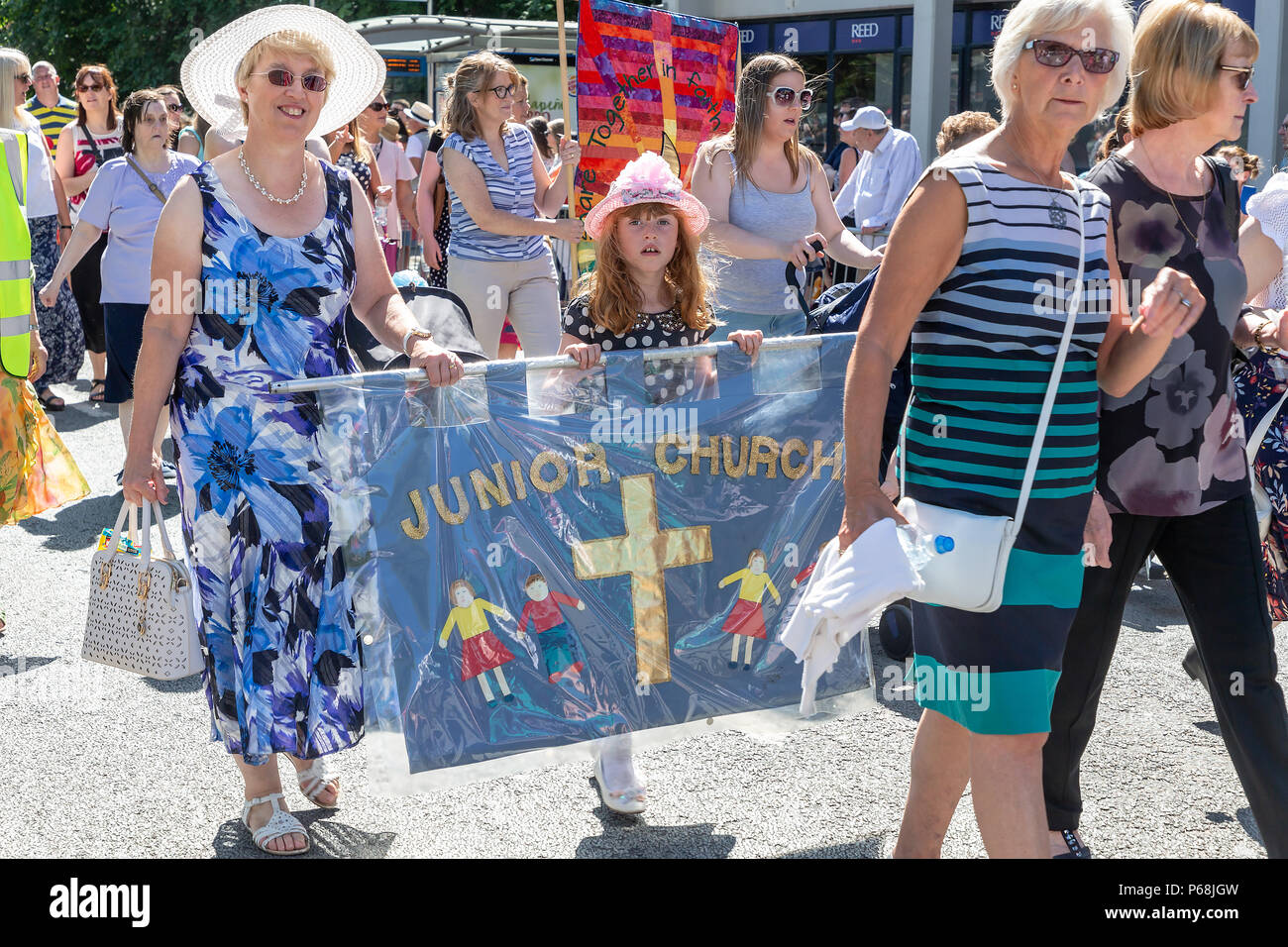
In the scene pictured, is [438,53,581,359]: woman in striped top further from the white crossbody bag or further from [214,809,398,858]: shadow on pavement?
the white crossbody bag

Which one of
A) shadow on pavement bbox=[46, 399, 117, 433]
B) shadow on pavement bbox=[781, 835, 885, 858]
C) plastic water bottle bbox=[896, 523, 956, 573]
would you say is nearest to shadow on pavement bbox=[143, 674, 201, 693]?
shadow on pavement bbox=[781, 835, 885, 858]

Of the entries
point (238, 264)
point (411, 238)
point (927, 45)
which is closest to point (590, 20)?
point (238, 264)

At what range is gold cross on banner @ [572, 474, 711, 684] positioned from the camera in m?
3.85

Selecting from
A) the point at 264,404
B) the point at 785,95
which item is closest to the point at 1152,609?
the point at 785,95

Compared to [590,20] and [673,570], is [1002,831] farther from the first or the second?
[590,20]

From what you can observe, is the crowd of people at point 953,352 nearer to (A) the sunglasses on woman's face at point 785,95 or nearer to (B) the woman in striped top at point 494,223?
(A) the sunglasses on woman's face at point 785,95

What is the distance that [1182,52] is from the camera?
3273 mm

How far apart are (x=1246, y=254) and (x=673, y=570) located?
1816mm

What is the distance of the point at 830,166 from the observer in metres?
17.0

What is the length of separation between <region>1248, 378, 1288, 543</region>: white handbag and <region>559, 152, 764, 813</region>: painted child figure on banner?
1.76 m

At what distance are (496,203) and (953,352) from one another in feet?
14.9

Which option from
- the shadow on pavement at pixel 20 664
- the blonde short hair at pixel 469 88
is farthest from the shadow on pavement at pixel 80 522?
the blonde short hair at pixel 469 88

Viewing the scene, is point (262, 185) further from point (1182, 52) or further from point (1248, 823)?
point (1248, 823)

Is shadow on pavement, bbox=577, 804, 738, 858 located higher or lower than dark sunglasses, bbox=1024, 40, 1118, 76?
lower
